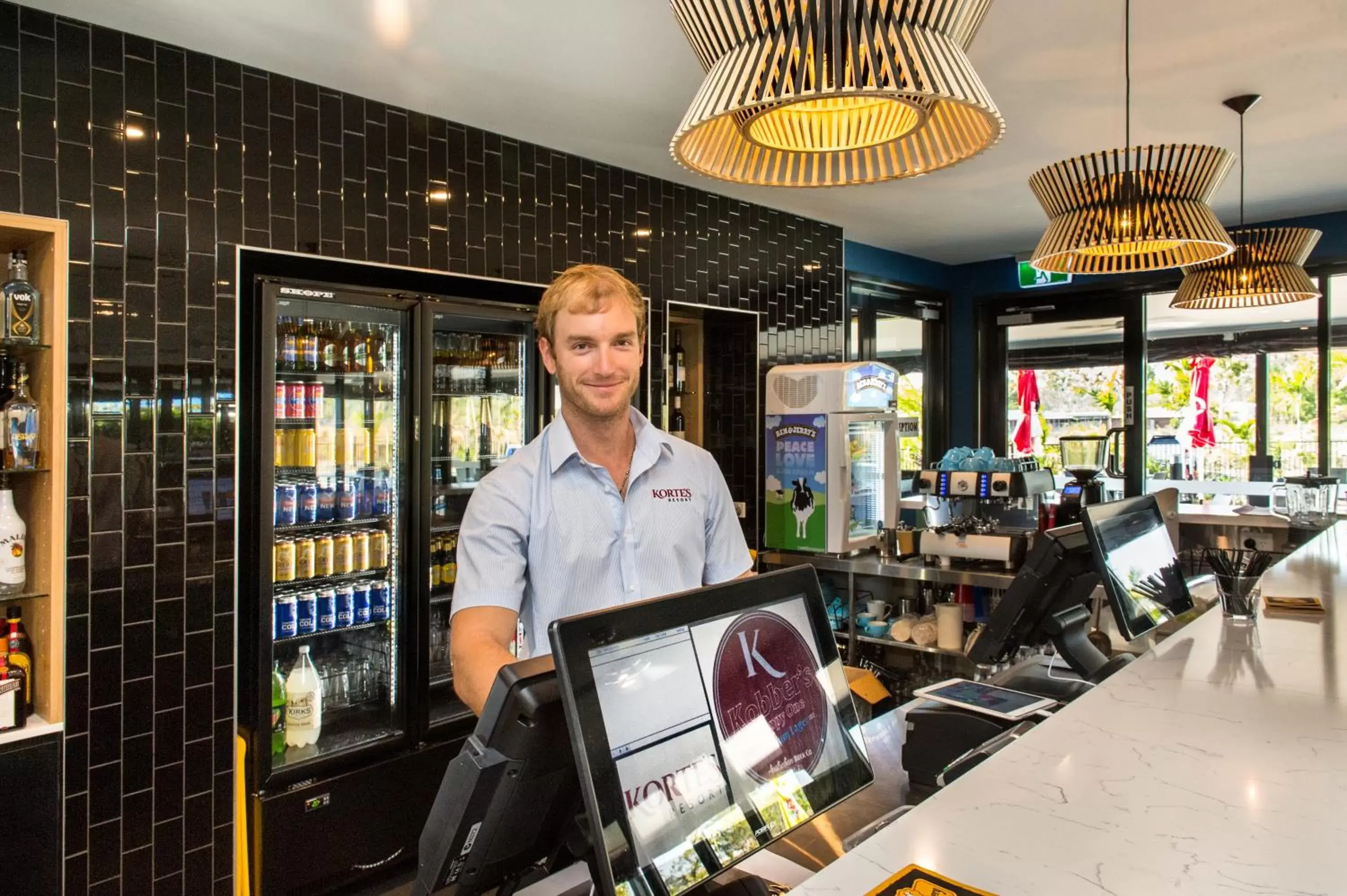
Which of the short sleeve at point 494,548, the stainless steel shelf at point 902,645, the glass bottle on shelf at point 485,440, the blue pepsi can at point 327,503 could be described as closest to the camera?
the short sleeve at point 494,548

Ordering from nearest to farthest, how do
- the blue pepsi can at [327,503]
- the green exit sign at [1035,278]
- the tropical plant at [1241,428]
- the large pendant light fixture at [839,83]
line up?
the large pendant light fixture at [839,83] < the blue pepsi can at [327,503] < the tropical plant at [1241,428] < the green exit sign at [1035,278]

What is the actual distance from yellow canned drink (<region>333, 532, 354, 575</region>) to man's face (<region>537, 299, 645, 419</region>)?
1.85 meters

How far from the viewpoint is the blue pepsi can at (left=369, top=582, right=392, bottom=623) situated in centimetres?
333

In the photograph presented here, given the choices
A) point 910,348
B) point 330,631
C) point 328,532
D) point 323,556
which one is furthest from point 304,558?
point 910,348

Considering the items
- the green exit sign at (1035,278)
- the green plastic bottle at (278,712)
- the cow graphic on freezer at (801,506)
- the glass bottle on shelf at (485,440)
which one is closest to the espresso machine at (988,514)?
the cow graphic on freezer at (801,506)

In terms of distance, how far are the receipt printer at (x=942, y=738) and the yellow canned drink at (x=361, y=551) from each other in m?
2.30

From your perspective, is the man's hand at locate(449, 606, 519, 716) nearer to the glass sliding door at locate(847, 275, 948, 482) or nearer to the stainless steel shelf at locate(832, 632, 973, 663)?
the stainless steel shelf at locate(832, 632, 973, 663)

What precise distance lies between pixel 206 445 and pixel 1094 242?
275 cm

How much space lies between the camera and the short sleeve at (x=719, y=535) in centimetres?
193

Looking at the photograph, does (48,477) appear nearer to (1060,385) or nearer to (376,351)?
(376,351)

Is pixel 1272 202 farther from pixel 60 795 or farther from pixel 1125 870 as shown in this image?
pixel 60 795

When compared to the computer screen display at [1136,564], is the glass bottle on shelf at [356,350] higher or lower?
higher

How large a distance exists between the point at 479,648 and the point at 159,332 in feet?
6.51

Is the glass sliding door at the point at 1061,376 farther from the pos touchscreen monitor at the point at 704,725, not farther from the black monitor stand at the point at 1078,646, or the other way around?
the pos touchscreen monitor at the point at 704,725
